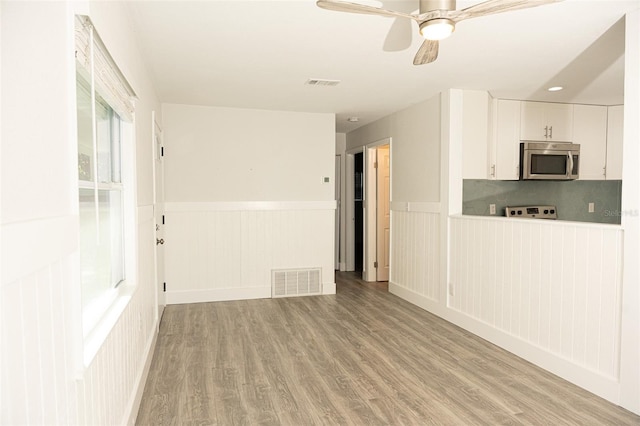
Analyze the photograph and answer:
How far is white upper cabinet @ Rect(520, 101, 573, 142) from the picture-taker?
15.7 ft

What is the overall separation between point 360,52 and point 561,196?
3.59 metres

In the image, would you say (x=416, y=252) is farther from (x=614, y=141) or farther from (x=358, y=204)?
(x=614, y=141)

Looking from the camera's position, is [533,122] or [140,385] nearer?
[140,385]

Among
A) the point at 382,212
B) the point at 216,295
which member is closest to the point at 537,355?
the point at 382,212

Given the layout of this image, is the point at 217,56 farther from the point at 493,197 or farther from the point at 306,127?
the point at 493,197

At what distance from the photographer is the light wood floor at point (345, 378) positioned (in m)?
2.46

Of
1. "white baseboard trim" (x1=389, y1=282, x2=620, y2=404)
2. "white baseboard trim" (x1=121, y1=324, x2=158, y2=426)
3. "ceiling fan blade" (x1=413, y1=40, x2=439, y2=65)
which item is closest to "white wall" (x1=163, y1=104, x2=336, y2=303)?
"white baseboard trim" (x1=121, y1=324, x2=158, y2=426)

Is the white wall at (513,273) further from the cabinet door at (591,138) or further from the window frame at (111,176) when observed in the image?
the window frame at (111,176)

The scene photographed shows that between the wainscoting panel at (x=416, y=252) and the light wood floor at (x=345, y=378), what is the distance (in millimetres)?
508

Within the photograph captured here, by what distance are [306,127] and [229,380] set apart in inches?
134

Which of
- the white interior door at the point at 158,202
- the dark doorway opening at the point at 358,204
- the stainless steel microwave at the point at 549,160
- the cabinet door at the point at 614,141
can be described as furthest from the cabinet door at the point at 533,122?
the white interior door at the point at 158,202

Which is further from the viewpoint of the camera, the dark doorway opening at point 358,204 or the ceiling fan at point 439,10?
the dark doorway opening at point 358,204

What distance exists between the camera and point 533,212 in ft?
16.4

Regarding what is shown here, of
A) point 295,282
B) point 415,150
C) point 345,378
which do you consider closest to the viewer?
point 345,378
